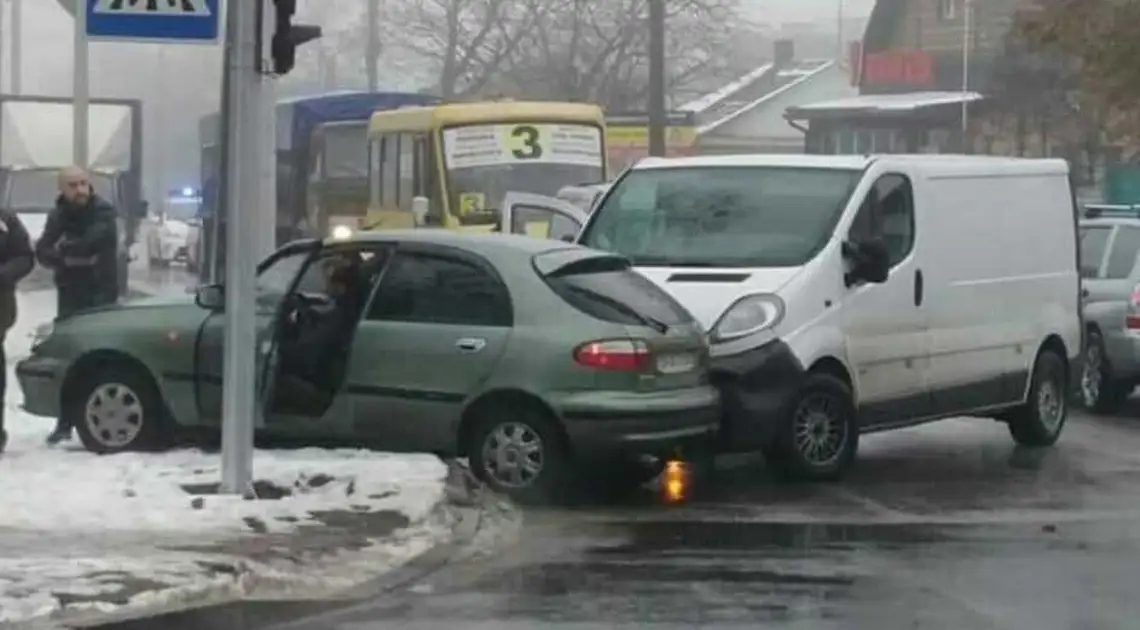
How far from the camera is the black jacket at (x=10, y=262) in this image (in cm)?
1383

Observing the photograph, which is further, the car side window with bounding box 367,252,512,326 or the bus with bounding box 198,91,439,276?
the bus with bounding box 198,91,439,276

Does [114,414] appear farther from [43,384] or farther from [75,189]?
[75,189]

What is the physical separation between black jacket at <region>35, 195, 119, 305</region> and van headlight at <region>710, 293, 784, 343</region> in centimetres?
464

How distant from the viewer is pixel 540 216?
23438mm

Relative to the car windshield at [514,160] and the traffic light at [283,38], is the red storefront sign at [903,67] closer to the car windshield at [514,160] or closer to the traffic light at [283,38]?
the car windshield at [514,160]

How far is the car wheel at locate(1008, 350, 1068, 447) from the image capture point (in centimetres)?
1584

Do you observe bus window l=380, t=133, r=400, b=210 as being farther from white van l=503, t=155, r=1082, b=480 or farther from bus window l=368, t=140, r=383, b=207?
white van l=503, t=155, r=1082, b=480

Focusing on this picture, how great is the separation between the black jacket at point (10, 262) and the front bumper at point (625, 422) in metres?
3.88

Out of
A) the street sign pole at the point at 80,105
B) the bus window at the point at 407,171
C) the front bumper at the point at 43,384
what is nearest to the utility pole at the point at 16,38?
the street sign pole at the point at 80,105

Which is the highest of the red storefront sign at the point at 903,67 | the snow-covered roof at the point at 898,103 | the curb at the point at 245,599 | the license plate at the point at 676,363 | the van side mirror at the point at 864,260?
the red storefront sign at the point at 903,67

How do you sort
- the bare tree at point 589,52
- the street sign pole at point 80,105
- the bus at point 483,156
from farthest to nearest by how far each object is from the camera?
the bare tree at point 589,52
the street sign pole at point 80,105
the bus at point 483,156

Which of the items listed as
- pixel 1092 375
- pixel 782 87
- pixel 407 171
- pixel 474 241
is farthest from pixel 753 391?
pixel 782 87

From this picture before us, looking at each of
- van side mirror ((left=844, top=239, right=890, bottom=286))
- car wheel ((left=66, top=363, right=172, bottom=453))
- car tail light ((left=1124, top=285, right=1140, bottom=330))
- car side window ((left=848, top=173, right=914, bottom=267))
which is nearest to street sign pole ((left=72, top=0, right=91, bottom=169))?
car tail light ((left=1124, top=285, right=1140, bottom=330))

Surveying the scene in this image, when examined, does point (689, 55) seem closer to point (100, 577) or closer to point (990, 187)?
point (990, 187)
